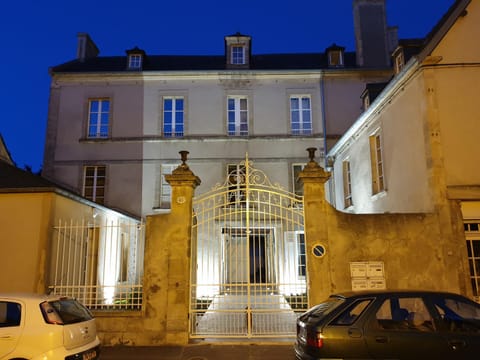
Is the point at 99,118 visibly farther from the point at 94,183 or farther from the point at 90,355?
the point at 90,355

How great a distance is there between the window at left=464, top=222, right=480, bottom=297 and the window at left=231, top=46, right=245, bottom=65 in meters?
13.7

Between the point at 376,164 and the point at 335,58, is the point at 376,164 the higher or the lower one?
the lower one

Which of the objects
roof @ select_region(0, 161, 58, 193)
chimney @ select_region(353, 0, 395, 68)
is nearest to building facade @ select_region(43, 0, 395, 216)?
chimney @ select_region(353, 0, 395, 68)

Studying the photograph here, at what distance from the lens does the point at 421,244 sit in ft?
28.2

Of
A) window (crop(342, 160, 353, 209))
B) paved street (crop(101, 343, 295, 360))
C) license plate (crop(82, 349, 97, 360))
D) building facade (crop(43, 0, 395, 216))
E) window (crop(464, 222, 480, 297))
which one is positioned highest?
building facade (crop(43, 0, 395, 216))

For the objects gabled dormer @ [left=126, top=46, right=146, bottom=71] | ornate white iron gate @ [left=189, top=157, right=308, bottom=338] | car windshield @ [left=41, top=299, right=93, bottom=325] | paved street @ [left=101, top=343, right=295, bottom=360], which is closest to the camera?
car windshield @ [left=41, top=299, right=93, bottom=325]

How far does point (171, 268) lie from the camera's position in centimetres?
843

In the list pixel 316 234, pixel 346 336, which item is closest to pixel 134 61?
pixel 316 234

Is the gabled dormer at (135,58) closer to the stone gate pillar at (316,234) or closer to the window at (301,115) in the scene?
the window at (301,115)

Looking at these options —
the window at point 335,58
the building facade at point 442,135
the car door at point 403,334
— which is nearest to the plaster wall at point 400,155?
the building facade at point 442,135

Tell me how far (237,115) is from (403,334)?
48.1 ft

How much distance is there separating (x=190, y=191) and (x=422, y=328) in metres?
5.32

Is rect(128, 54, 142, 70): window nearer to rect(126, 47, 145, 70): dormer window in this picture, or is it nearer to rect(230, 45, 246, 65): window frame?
rect(126, 47, 145, 70): dormer window

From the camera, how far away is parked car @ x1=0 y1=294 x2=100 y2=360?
509 centimetres
